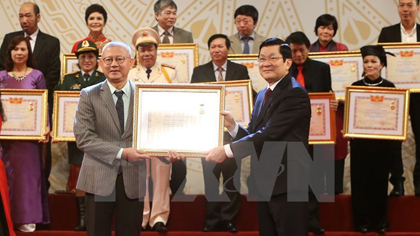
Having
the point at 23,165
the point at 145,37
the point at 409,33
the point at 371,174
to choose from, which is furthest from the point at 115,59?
the point at 409,33

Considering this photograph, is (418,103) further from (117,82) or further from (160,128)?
(117,82)

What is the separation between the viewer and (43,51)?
596 centimetres

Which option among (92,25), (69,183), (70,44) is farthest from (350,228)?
(70,44)

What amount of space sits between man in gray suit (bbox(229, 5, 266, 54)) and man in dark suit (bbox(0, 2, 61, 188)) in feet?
5.26

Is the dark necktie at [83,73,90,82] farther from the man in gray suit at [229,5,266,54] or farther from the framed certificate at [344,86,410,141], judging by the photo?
the framed certificate at [344,86,410,141]

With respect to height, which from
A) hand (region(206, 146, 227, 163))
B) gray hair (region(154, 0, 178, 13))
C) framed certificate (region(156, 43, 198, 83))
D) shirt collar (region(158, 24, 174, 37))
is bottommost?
hand (region(206, 146, 227, 163))

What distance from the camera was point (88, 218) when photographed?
368 cm

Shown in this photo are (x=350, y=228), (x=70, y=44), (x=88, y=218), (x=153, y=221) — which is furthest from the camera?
(x=70, y=44)

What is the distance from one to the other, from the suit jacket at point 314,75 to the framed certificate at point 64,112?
1.77 metres

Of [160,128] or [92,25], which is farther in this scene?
[92,25]

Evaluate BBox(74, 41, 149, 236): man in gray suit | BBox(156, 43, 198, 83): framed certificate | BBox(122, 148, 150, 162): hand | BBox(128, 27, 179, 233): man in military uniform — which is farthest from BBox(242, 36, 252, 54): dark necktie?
BBox(122, 148, 150, 162): hand

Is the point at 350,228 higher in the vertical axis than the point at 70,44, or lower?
lower

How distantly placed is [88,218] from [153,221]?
1.41 m

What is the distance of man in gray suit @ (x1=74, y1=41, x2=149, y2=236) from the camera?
3.62 m
